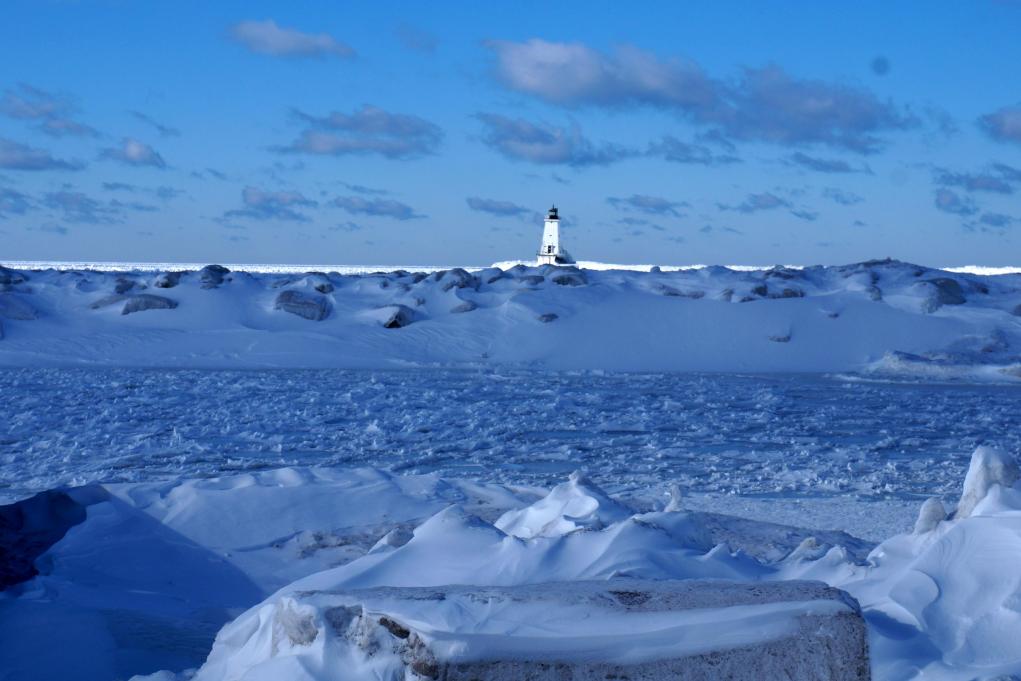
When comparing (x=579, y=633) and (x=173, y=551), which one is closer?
(x=579, y=633)

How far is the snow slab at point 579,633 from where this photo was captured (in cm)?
187

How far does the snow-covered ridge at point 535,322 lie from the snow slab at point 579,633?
1019 cm

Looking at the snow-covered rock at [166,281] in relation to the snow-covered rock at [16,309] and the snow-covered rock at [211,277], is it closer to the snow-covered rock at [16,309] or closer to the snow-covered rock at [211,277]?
the snow-covered rock at [211,277]

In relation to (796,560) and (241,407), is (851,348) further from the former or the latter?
(796,560)

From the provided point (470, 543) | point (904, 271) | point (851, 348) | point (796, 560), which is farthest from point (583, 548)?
point (904, 271)

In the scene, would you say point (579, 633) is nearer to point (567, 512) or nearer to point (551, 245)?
point (567, 512)

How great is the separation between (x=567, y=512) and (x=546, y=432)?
11.0 ft

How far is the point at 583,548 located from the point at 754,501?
2183 millimetres

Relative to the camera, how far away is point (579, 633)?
1.92m

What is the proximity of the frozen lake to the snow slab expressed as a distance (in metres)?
2.48

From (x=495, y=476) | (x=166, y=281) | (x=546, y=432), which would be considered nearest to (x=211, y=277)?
(x=166, y=281)

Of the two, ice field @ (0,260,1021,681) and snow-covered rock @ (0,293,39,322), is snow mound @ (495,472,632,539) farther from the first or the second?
snow-covered rock @ (0,293,39,322)

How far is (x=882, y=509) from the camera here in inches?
184

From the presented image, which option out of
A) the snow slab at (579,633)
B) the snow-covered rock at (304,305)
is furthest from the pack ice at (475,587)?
the snow-covered rock at (304,305)
